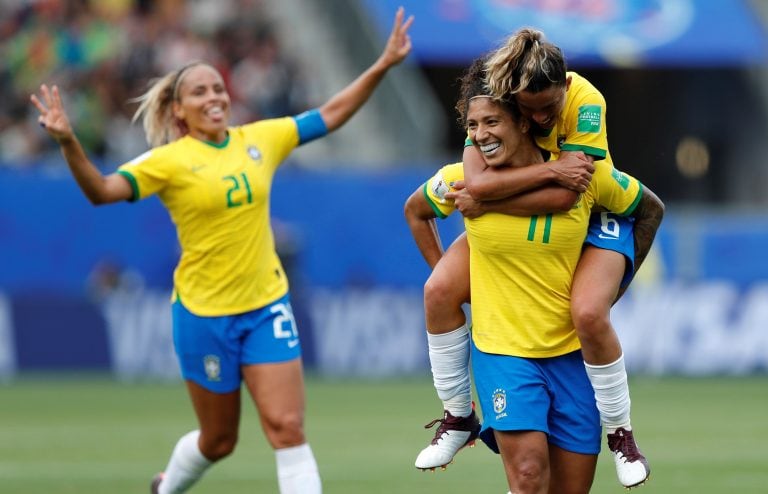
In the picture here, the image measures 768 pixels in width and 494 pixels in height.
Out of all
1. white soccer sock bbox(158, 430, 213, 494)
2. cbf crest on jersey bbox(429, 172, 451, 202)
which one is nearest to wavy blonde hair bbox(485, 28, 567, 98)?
cbf crest on jersey bbox(429, 172, 451, 202)

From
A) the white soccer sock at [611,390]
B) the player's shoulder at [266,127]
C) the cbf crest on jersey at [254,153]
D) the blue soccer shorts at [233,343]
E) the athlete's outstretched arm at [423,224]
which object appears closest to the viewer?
the white soccer sock at [611,390]

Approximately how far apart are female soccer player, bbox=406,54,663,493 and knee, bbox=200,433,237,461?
209 cm

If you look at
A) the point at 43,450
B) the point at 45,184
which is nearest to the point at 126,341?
the point at 45,184

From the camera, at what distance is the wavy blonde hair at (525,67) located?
19.5 feet

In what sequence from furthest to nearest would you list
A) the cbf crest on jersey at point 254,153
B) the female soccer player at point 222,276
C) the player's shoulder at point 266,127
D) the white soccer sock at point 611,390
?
the player's shoulder at point 266,127 < the cbf crest on jersey at point 254,153 < the female soccer player at point 222,276 < the white soccer sock at point 611,390

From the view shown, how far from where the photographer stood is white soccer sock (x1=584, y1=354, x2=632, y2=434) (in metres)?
6.22

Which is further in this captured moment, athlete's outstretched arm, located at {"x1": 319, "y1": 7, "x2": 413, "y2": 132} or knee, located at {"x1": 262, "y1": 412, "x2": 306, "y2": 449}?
athlete's outstretched arm, located at {"x1": 319, "y1": 7, "x2": 413, "y2": 132}

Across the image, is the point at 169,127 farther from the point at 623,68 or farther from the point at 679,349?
the point at 623,68

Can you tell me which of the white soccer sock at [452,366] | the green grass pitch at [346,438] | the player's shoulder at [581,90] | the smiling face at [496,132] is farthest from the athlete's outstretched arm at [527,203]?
the green grass pitch at [346,438]

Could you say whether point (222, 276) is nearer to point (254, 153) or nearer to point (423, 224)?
point (254, 153)

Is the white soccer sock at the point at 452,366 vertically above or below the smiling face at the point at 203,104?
below

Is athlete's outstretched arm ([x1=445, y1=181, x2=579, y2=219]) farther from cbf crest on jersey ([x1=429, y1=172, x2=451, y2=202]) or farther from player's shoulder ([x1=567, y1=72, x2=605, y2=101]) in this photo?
player's shoulder ([x1=567, y1=72, x2=605, y2=101])

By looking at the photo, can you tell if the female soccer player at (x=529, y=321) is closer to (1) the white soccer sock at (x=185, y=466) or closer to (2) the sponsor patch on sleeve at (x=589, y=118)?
(2) the sponsor patch on sleeve at (x=589, y=118)

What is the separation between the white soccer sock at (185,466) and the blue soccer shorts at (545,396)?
2271 millimetres
